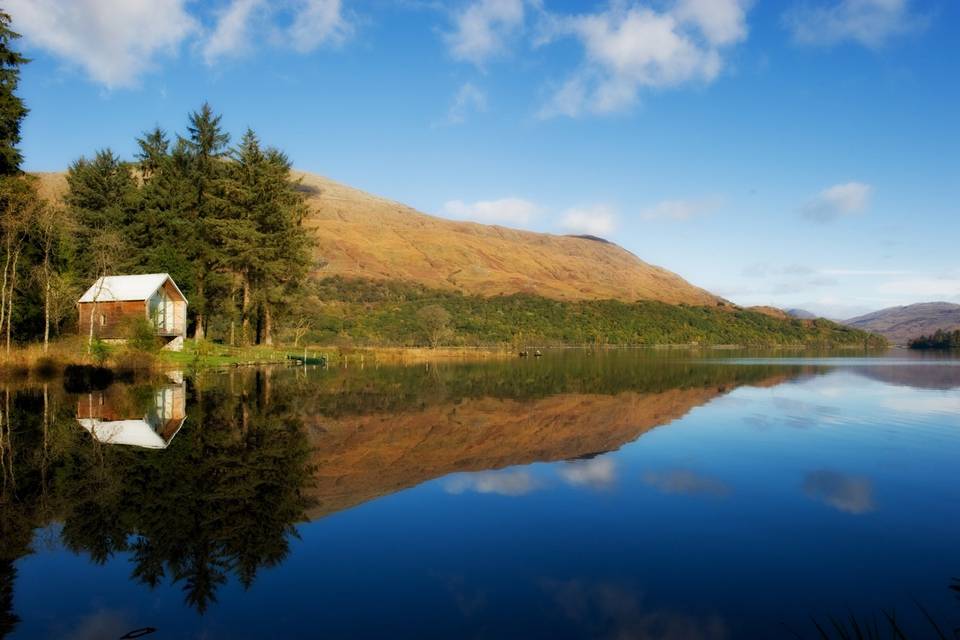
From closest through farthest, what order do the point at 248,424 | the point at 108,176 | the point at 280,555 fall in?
the point at 280,555 → the point at 248,424 → the point at 108,176

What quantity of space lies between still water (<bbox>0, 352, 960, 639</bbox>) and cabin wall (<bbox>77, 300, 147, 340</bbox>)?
25.1 metres

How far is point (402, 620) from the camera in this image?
577 centimetres

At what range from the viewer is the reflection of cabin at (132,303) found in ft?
137

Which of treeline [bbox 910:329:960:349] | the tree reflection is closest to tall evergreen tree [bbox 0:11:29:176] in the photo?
the tree reflection

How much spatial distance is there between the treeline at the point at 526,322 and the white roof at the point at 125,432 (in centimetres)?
5855

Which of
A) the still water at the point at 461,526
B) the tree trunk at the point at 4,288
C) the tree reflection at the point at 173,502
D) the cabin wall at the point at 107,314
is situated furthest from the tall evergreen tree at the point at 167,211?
the tree reflection at the point at 173,502

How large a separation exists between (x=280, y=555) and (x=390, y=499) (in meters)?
2.96

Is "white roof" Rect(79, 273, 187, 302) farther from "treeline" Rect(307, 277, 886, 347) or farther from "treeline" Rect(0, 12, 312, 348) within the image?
"treeline" Rect(307, 277, 886, 347)

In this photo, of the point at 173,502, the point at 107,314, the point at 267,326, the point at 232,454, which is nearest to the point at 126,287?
the point at 107,314

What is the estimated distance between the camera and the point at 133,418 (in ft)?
54.7

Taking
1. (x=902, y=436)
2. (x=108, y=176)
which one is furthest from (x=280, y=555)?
(x=108, y=176)

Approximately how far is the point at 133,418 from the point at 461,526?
476 inches

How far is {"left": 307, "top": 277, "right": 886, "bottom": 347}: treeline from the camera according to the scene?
91625 millimetres

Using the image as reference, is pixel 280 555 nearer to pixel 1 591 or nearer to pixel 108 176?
pixel 1 591
